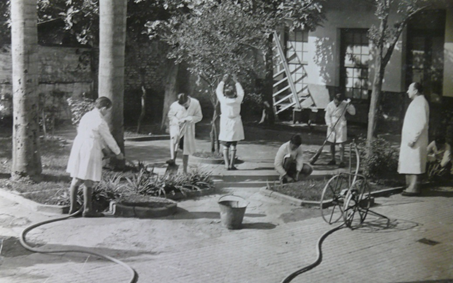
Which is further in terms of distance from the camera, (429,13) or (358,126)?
(358,126)

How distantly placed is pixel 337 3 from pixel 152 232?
14.3m

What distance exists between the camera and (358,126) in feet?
67.1

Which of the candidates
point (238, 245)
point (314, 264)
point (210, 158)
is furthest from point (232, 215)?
point (210, 158)

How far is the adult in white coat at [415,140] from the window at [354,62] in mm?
9628

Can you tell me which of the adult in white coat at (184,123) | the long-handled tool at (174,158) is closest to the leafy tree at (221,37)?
the adult in white coat at (184,123)

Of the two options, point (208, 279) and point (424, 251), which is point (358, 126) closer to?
point (424, 251)

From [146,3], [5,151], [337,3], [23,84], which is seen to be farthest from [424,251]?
[337,3]

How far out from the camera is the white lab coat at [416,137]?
1120 cm

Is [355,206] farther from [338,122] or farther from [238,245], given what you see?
[338,122]

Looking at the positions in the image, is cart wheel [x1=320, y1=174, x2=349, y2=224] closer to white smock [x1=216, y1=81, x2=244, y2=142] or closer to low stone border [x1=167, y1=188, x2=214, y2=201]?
low stone border [x1=167, y1=188, x2=214, y2=201]

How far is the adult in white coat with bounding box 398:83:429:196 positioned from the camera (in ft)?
36.8

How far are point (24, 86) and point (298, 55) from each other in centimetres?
1453

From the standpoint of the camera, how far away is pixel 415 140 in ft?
37.0

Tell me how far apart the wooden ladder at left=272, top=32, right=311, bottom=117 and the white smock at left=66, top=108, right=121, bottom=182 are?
1299 cm
